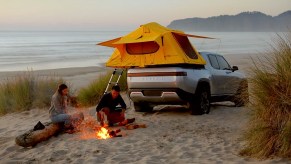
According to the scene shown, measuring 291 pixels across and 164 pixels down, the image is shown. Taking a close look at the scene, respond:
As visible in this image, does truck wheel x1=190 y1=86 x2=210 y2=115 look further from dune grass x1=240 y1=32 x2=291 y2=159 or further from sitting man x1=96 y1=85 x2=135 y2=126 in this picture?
dune grass x1=240 y1=32 x2=291 y2=159

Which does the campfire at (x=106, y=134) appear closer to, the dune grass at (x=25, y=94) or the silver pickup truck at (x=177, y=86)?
the silver pickup truck at (x=177, y=86)

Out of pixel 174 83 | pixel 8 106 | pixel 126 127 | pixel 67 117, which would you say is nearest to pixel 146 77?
pixel 174 83

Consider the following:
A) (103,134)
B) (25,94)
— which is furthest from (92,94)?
(103,134)

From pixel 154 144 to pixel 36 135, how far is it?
251 cm

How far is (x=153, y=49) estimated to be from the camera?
1140cm

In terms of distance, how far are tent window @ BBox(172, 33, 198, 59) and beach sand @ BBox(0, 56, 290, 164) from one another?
155 centimetres

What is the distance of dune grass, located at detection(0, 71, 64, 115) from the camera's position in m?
14.0

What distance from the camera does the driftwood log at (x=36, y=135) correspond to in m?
9.02

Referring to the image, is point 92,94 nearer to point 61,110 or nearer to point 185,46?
point 185,46

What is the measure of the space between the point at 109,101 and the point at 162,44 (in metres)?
2.09

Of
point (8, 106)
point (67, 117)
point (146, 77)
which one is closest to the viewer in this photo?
point (67, 117)

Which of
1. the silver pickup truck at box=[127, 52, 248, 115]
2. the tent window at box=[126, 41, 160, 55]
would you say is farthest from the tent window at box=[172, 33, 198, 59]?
the tent window at box=[126, 41, 160, 55]

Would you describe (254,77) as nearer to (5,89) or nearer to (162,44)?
(162,44)

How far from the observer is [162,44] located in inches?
441
